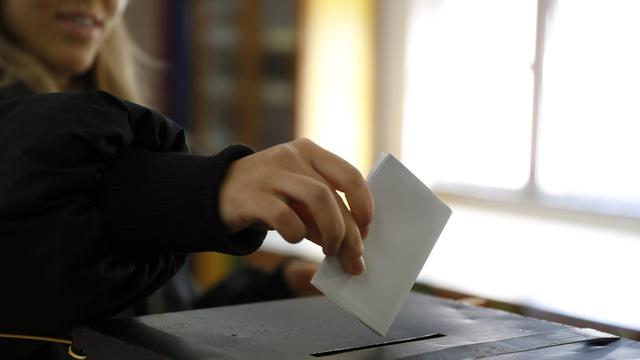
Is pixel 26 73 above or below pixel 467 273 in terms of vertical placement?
above

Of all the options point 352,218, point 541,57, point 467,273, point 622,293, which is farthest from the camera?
point 541,57

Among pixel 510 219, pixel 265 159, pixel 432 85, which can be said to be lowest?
pixel 510 219

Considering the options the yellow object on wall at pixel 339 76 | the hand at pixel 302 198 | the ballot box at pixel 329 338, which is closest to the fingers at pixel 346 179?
the hand at pixel 302 198

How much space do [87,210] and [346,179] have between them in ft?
0.60

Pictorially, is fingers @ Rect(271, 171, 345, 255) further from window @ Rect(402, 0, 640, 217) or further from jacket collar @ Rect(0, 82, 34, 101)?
window @ Rect(402, 0, 640, 217)

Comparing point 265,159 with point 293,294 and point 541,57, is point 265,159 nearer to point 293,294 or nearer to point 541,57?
point 293,294

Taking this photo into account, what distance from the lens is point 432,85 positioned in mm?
3559

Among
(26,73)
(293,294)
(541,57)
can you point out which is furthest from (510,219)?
(26,73)

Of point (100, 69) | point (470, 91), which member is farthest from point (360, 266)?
point (470, 91)

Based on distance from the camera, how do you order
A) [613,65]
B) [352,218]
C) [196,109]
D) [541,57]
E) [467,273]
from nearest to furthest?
[352,218] < [467,273] < [613,65] < [541,57] < [196,109]

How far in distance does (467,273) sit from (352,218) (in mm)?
1519

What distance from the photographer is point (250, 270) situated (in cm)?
146

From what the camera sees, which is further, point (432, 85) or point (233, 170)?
point (432, 85)

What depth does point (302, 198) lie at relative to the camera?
0.57 metres
